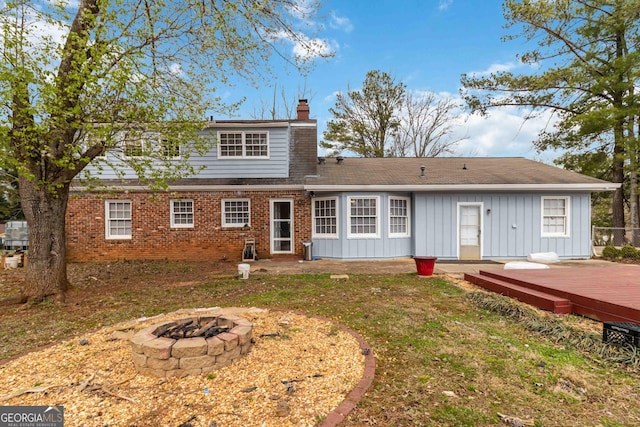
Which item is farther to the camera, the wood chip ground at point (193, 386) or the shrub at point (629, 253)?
the shrub at point (629, 253)

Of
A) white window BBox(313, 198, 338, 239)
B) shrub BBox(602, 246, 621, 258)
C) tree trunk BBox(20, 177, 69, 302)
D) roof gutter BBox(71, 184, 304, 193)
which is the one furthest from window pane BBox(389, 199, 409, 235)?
Result: tree trunk BBox(20, 177, 69, 302)

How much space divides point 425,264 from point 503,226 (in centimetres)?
457

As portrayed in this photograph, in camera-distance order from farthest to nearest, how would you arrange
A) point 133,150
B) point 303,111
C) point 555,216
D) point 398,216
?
point 303,111 → point 398,216 → point 555,216 → point 133,150

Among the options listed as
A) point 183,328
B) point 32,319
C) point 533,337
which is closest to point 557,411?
point 533,337

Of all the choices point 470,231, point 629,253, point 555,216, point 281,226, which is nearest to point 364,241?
point 281,226

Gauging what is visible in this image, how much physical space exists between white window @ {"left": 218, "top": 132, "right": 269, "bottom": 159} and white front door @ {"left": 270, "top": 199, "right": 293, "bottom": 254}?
79.6 inches

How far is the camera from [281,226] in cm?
1129

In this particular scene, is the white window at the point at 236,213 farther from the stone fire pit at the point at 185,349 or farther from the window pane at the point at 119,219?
the stone fire pit at the point at 185,349

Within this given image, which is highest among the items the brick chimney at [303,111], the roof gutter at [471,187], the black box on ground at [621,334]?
the brick chimney at [303,111]

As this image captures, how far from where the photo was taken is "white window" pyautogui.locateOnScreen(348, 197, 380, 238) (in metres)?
10.5

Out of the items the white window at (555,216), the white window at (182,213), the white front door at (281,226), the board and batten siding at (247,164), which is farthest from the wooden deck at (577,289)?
the white window at (182,213)

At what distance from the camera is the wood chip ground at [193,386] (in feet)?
7.60

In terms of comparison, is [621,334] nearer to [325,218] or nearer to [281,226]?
[325,218]

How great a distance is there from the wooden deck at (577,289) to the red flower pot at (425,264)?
863mm
